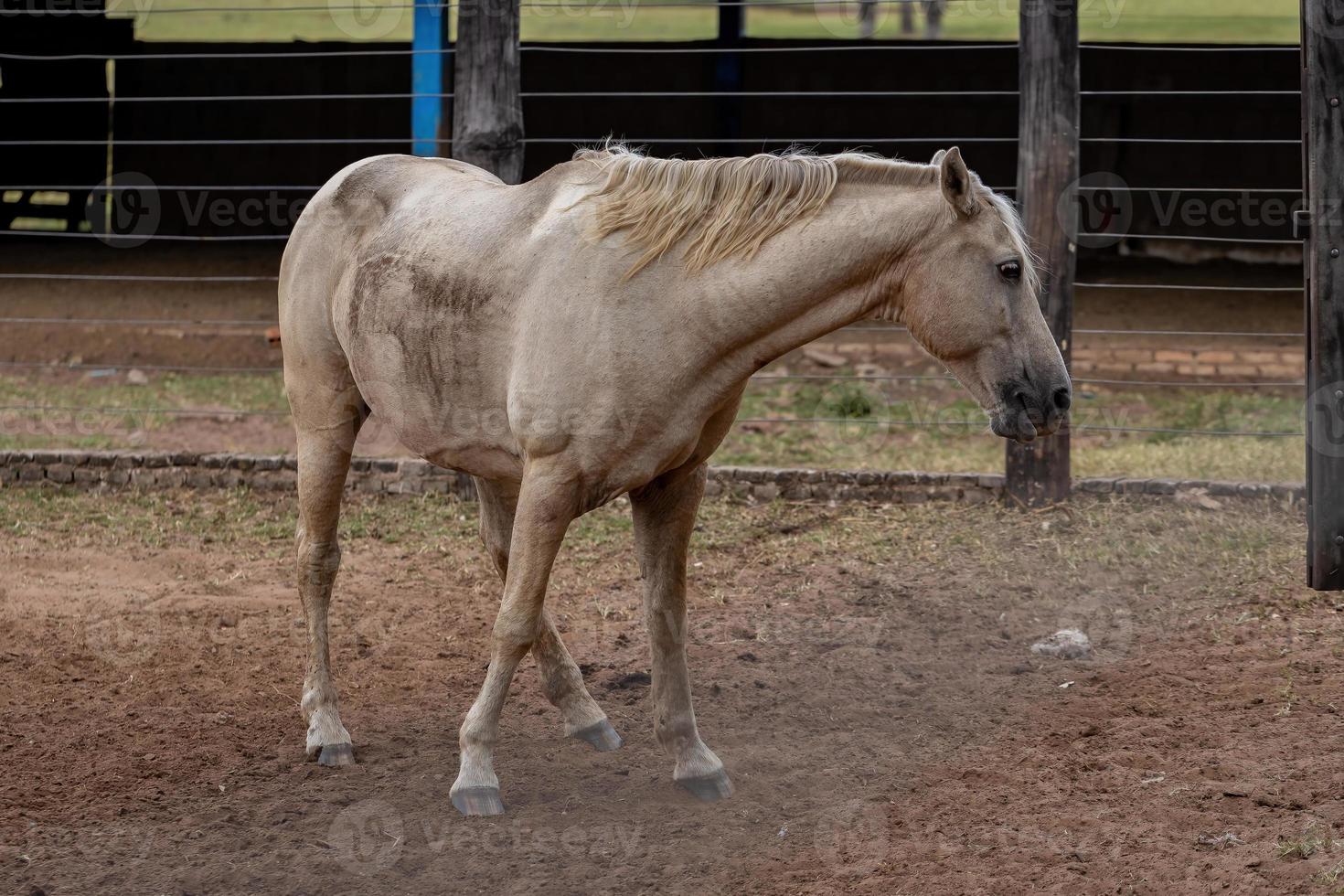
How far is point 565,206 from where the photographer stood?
380 cm

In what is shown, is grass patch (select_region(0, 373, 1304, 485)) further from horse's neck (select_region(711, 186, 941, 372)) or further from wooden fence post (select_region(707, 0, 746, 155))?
wooden fence post (select_region(707, 0, 746, 155))

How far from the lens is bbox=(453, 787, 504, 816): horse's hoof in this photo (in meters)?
3.82

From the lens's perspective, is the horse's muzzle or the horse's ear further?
the horse's muzzle

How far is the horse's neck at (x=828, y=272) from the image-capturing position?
3.42 meters

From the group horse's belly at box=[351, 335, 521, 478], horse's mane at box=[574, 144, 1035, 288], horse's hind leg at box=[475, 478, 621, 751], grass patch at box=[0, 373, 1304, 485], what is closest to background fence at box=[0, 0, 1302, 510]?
grass patch at box=[0, 373, 1304, 485]

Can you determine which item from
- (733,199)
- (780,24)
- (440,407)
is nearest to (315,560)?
(440,407)

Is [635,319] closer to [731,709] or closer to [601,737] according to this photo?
[601,737]

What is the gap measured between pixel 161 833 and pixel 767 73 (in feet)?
37.9

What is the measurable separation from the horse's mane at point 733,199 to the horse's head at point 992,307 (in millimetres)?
81

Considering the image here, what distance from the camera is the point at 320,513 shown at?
440 cm

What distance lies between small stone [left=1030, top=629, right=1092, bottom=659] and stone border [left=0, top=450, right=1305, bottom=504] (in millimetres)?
1801

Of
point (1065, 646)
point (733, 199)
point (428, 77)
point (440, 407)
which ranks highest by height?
point (428, 77)

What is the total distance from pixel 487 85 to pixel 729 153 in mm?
6819

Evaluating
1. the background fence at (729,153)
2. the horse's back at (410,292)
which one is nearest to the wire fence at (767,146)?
the background fence at (729,153)
